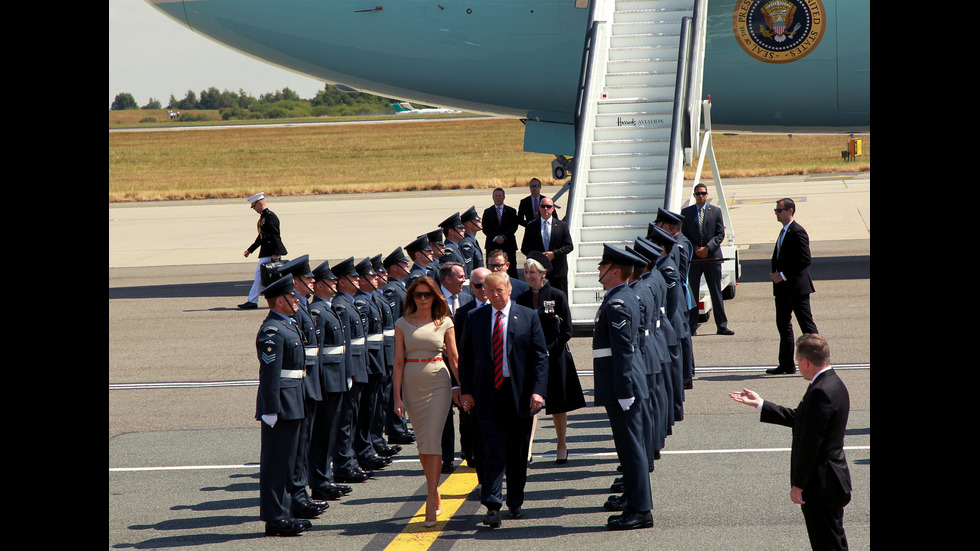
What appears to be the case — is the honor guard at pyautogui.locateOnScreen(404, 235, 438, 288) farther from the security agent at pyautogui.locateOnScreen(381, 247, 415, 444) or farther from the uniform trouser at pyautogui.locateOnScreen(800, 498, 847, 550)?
the uniform trouser at pyautogui.locateOnScreen(800, 498, 847, 550)

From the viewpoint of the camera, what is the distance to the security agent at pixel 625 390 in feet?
24.0

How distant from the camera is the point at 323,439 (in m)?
8.35

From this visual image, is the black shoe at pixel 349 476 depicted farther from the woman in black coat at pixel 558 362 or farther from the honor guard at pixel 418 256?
the honor guard at pixel 418 256

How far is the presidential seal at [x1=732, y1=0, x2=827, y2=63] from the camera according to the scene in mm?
17484

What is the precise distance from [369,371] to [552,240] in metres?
6.17

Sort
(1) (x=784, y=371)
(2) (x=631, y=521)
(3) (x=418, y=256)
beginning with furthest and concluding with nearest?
(1) (x=784, y=371) < (3) (x=418, y=256) < (2) (x=631, y=521)

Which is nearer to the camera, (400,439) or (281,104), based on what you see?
(400,439)

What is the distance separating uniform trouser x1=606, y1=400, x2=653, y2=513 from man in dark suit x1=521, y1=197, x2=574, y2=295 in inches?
284

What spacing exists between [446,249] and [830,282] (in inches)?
340

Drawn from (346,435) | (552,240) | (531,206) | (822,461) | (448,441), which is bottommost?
(448,441)

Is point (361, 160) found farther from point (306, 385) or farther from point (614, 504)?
point (614, 504)

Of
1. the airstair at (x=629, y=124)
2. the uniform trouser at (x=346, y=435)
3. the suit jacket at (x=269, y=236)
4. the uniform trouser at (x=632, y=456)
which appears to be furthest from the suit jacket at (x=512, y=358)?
the suit jacket at (x=269, y=236)

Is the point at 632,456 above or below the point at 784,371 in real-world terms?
below

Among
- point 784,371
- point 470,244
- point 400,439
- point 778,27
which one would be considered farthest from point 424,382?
point 778,27
